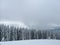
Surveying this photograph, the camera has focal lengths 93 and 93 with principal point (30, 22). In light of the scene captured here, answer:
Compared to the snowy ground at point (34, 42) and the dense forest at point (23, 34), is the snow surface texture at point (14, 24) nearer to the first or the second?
the dense forest at point (23, 34)

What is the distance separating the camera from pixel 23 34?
2.96m

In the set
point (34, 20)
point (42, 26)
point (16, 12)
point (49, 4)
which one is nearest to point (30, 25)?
point (34, 20)

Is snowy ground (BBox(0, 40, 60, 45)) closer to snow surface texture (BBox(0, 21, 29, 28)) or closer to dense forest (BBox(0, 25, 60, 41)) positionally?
dense forest (BBox(0, 25, 60, 41))

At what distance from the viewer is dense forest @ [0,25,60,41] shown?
2760mm

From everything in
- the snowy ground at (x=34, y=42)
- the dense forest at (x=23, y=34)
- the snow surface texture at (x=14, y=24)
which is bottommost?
the snowy ground at (x=34, y=42)

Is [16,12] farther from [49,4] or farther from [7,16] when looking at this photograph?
[49,4]

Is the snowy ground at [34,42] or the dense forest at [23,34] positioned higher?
the dense forest at [23,34]

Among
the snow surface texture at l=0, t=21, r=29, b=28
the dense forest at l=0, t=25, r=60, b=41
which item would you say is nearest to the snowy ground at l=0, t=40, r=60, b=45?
the dense forest at l=0, t=25, r=60, b=41

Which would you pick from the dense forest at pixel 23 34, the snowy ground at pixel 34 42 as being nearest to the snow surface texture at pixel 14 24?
the dense forest at pixel 23 34

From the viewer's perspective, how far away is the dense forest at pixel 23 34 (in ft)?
9.05

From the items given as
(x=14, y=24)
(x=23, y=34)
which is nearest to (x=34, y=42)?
(x=23, y=34)

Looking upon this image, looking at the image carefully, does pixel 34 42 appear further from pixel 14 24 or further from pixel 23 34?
pixel 14 24

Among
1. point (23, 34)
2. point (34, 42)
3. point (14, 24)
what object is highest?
point (14, 24)

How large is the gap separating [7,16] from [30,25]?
2.48ft
